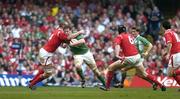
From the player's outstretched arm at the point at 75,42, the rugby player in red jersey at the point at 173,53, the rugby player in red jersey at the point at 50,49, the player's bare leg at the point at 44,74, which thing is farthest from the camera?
the player's outstretched arm at the point at 75,42

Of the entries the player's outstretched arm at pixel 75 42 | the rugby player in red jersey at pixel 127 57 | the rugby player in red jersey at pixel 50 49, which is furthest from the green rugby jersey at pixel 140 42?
the rugby player in red jersey at pixel 50 49

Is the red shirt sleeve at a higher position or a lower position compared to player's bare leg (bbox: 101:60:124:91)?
higher

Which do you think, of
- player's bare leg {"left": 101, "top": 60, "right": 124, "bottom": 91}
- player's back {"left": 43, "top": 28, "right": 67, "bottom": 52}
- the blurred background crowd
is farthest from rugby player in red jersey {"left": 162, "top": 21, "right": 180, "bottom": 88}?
the blurred background crowd

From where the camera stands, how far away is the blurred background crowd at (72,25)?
34.2 m

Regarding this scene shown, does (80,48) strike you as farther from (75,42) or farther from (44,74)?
(44,74)

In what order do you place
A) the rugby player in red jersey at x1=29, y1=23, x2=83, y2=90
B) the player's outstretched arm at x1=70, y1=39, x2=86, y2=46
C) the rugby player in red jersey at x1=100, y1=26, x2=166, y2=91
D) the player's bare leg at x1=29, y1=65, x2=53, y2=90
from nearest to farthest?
the rugby player in red jersey at x1=100, y1=26, x2=166, y2=91 → the player's bare leg at x1=29, y1=65, x2=53, y2=90 → the rugby player in red jersey at x1=29, y1=23, x2=83, y2=90 → the player's outstretched arm at x1=70, y1=39, x2=86, y2=46

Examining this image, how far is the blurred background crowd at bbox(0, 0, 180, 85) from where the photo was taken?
34156 millimetres

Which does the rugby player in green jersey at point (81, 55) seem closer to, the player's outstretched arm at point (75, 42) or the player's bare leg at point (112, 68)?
the player's outstretched arm at point (75, 42)

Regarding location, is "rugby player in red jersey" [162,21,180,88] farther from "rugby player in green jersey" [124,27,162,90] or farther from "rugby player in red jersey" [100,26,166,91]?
"rugby player in green jersey" [124,27,162,90]

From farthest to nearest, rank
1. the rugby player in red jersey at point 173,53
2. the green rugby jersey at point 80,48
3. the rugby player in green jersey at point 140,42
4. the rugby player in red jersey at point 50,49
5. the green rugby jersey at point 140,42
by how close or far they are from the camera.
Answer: the green rugby jersey at point 80,48 < the green rugby jersey at point 140,42 < the rugby player in green jersey at point 140,42 < the rugby player in red jersey at point 50,49 < the rugby player in red jersey at point 173,53

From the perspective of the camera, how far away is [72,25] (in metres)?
36.4

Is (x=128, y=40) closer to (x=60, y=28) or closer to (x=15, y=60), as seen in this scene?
(x=60, y=28)

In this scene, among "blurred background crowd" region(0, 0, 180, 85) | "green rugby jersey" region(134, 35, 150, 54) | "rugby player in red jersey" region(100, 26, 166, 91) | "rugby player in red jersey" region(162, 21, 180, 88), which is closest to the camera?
"rugby player in red jersey" region(162, 21, 180, 88)

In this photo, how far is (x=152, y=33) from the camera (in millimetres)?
38250
